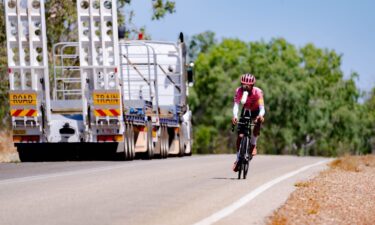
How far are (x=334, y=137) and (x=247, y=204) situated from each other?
3211 inches

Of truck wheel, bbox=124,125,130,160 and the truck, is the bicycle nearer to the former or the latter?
the truck

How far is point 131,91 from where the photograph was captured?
32188 mm

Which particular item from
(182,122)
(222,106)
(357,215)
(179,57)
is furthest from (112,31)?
(222,106)

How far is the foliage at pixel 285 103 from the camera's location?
3497 inches

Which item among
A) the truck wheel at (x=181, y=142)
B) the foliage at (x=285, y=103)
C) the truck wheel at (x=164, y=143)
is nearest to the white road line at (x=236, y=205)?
the truck wheel at (x=164, y=143)

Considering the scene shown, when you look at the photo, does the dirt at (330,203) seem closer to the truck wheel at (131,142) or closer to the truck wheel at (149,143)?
the truck wheel at (131,142)

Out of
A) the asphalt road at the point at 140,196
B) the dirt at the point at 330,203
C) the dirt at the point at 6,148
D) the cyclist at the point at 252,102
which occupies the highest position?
the cyclist at the point at 252,102

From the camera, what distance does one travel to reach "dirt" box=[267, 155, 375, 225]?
11.0m

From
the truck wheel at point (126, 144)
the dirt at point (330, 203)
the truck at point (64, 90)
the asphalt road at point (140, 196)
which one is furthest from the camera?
the truck wheel at point (126, 144)

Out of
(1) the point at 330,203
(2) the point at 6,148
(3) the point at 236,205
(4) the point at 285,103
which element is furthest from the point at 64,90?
(4) the point at 285,103

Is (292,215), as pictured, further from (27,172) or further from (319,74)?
(319,74)

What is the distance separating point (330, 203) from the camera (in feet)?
42.2

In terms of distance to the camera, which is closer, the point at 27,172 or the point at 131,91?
the point at 27,172

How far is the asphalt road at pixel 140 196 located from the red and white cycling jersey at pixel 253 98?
1.31 metres
